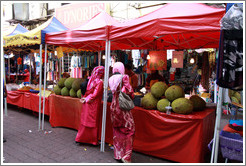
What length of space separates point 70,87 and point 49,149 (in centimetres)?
190

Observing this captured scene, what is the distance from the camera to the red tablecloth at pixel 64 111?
5.25 metres

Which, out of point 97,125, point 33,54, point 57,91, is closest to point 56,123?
point 57,91

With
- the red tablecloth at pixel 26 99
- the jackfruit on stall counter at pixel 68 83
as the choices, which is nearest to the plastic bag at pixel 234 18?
the jackfruit on stall counter at pixel 68 83

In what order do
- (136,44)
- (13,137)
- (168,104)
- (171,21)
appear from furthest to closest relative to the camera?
(136,44) < (13,137) < (168,104) < (171,21)

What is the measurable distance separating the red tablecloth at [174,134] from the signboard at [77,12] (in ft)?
26.8

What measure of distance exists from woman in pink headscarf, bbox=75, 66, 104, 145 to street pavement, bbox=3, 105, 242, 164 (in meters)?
0.22

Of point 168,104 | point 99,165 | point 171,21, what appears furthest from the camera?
point 168,104

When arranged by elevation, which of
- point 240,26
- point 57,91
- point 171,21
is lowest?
point 57,91

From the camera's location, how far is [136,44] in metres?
5.69

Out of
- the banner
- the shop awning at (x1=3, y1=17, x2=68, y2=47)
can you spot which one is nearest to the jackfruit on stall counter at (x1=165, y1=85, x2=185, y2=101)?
the banner

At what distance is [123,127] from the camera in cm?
356

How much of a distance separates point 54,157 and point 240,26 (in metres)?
3.72

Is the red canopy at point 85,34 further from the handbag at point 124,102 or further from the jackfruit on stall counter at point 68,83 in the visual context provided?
the handbag at point 124,102

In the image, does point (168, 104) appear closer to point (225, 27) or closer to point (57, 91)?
point (225, 27)
